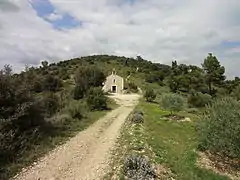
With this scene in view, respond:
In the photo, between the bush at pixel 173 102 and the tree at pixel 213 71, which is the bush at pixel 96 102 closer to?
the bush at pixel 173 102

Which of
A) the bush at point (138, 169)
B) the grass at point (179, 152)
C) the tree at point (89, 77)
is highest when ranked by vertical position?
the tree at point (89, 77)

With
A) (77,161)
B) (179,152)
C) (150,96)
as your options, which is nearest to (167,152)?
(179,152)

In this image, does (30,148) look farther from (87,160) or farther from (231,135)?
(231,135)

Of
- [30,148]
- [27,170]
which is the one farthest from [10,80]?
[27,170]

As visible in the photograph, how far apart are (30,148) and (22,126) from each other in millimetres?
2533

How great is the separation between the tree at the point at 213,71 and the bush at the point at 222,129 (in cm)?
5898

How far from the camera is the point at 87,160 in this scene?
1487 centimetres

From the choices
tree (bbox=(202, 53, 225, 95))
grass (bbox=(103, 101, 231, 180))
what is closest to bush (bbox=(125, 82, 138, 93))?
tree (bbox=(202, 53, 225, 95))

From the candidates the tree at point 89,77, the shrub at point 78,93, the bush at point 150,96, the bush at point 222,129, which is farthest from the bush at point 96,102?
the bush at point 222,129

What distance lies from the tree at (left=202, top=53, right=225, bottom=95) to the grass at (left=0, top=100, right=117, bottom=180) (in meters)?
55.2

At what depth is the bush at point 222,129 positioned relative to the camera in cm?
1719

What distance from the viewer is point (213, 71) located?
77.2m

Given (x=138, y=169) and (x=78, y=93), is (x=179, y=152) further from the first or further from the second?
(x=78, y=93)

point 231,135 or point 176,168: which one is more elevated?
point 231,135
